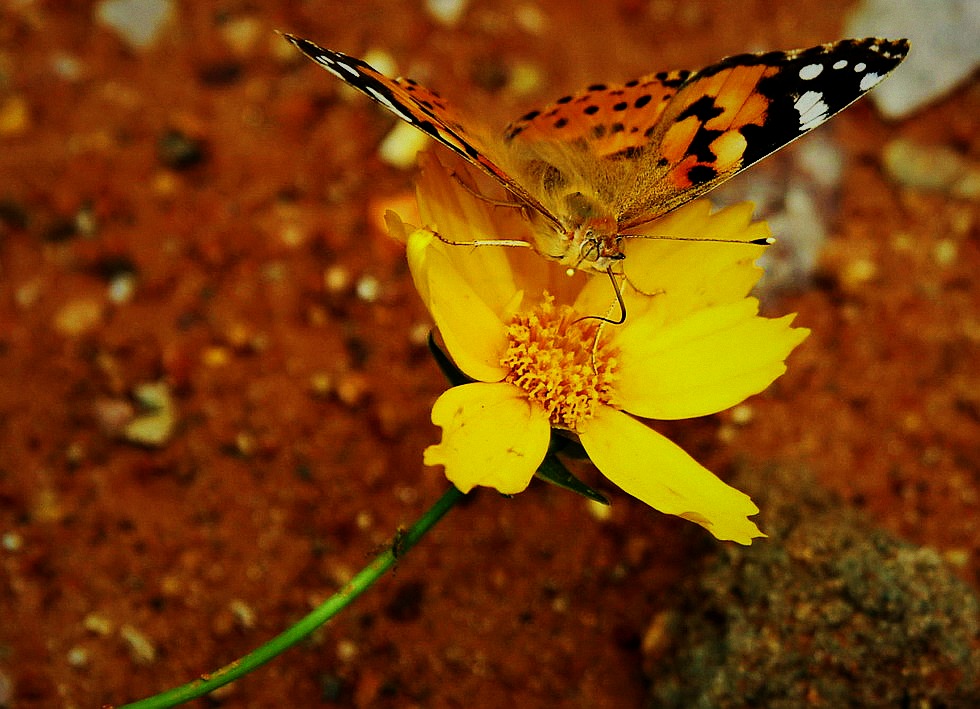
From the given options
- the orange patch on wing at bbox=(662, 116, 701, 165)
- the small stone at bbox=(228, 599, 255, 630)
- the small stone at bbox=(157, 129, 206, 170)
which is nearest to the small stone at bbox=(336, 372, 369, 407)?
the small stone at bbox=(228, 599, 255, 630)

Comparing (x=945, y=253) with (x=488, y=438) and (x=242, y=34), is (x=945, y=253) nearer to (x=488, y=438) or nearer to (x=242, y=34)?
(x=488, y=438)

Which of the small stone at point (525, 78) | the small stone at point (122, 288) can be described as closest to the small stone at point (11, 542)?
the small stone at point (122, 288)

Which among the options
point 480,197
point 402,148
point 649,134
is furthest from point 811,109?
point 402,148

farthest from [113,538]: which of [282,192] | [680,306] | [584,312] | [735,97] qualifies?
[735,97]

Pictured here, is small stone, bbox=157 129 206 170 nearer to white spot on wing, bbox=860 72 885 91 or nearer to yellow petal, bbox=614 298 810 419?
yellow petal, bbox=614 298 810 419

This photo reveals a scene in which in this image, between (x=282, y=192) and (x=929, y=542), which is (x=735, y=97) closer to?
(x=929, y=542)

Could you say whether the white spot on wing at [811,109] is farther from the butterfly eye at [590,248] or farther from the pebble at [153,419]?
the pebble at [153,419]
